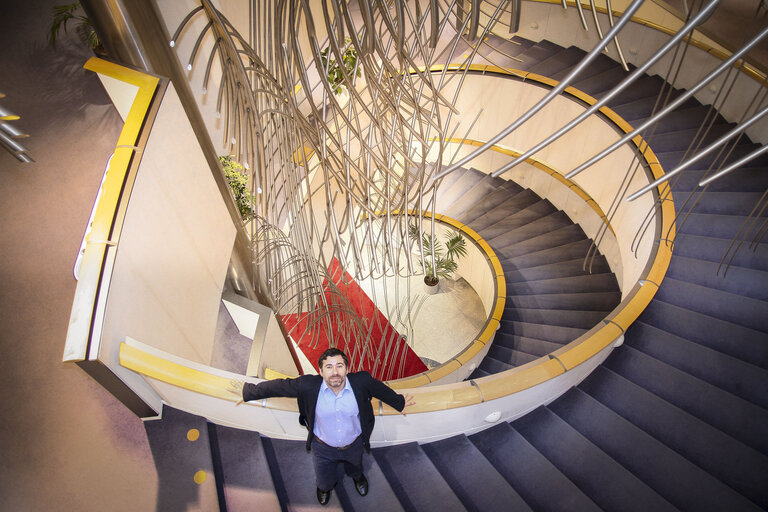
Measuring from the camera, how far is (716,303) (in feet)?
11.8

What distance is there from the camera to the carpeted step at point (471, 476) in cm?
271

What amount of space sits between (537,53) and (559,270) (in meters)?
3.37

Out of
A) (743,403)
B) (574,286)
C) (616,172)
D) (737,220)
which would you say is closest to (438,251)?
(574,286)

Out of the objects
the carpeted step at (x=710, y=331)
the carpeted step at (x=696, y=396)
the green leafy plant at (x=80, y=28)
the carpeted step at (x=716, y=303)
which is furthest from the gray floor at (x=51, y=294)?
the carpeted step at (x=716, y=303)

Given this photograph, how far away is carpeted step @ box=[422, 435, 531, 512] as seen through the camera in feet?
8.90

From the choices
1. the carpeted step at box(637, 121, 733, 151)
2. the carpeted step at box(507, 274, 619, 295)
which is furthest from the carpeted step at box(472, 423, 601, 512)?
the carpeted step at box(637, 121, 733, 151)

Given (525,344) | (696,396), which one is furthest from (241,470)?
(525,344)

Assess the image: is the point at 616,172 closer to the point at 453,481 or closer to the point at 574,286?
the point at 574,286

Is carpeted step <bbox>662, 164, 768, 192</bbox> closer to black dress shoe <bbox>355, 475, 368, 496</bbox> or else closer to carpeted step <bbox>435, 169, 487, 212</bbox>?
black dress shoe <bbox>355, 475, 368, 496</bbox>

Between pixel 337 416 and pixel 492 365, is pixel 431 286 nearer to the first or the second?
pixel 492 365

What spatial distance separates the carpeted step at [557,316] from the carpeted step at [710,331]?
5.51ft

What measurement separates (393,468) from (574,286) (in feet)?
14.1

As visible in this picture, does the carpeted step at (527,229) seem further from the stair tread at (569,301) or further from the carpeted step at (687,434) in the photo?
the carpeted step at (687,434)

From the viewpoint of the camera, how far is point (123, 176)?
2.63m
